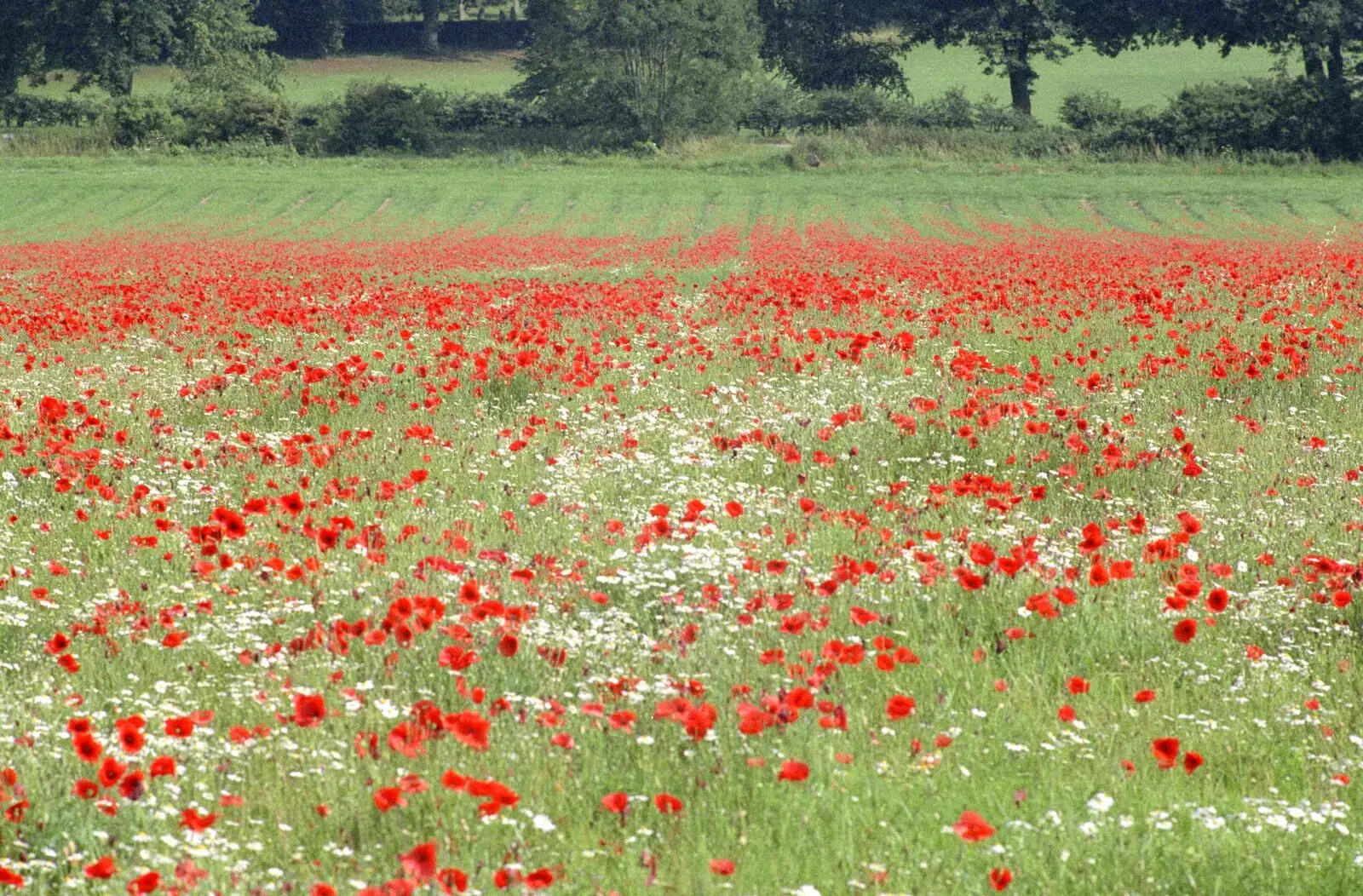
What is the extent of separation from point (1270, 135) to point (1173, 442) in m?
49.9

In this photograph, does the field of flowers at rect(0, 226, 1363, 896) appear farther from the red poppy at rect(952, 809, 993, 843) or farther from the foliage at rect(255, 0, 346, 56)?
the foliage at rect(255, 0, 346, 56)

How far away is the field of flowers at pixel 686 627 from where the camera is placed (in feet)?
12.5

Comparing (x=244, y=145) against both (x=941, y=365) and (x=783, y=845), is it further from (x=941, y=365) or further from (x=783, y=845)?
(x=783, y=845)

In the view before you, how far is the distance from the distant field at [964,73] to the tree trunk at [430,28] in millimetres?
1887

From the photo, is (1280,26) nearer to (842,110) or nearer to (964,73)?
(842,110)

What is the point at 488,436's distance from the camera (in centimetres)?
888

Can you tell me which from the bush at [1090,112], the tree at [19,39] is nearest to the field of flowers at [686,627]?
the bush at [1090,112]

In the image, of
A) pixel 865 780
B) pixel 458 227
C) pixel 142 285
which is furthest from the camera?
pixel 458 227

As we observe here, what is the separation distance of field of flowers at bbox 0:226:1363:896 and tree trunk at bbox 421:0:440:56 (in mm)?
90898

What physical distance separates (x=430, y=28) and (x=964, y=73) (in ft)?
112

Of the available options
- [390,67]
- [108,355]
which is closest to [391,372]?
[108,355]

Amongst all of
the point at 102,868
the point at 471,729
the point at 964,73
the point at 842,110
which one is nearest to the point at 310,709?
the point at 471,729

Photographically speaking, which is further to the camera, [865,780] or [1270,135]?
[1270,135]

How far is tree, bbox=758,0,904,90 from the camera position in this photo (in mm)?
82125
